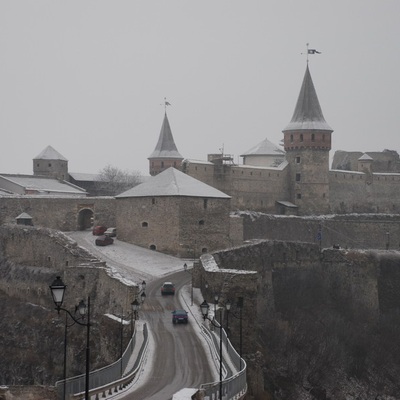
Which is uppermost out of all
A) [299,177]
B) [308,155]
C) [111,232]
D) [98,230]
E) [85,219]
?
[308,155]

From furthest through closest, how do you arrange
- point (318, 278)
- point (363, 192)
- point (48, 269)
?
point (363, 192) < point (318, 278) < point (48, 269)

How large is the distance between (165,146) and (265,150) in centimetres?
1298

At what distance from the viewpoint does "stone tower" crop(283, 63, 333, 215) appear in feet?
232

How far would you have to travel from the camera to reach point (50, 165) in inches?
2968

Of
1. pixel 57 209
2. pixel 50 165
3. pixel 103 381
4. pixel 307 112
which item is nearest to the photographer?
pixel 103 381

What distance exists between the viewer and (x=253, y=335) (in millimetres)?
27688

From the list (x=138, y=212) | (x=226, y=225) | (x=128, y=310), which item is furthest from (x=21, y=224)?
(x=128, y=310)

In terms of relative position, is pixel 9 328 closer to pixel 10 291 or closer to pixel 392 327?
pixel 10 291

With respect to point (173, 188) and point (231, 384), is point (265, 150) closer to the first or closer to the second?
point (173, 188)

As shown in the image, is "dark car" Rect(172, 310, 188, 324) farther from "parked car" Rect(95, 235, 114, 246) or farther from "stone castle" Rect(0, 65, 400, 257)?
"parked car" Rect(95, 235, 114, 246)

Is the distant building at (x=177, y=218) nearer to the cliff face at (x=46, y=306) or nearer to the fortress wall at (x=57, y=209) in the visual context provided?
the fortress wall at (x=57, y=209)

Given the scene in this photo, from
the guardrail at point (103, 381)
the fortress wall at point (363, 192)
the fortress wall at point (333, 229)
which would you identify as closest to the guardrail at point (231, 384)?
the guardrail at point (103, 381)

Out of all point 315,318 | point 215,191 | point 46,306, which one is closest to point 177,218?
point 215,191

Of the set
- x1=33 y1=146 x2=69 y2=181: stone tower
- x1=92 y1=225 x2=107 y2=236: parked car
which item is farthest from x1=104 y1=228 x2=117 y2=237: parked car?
x1=33 y1=146 x2=69 y2=181: stone tower
